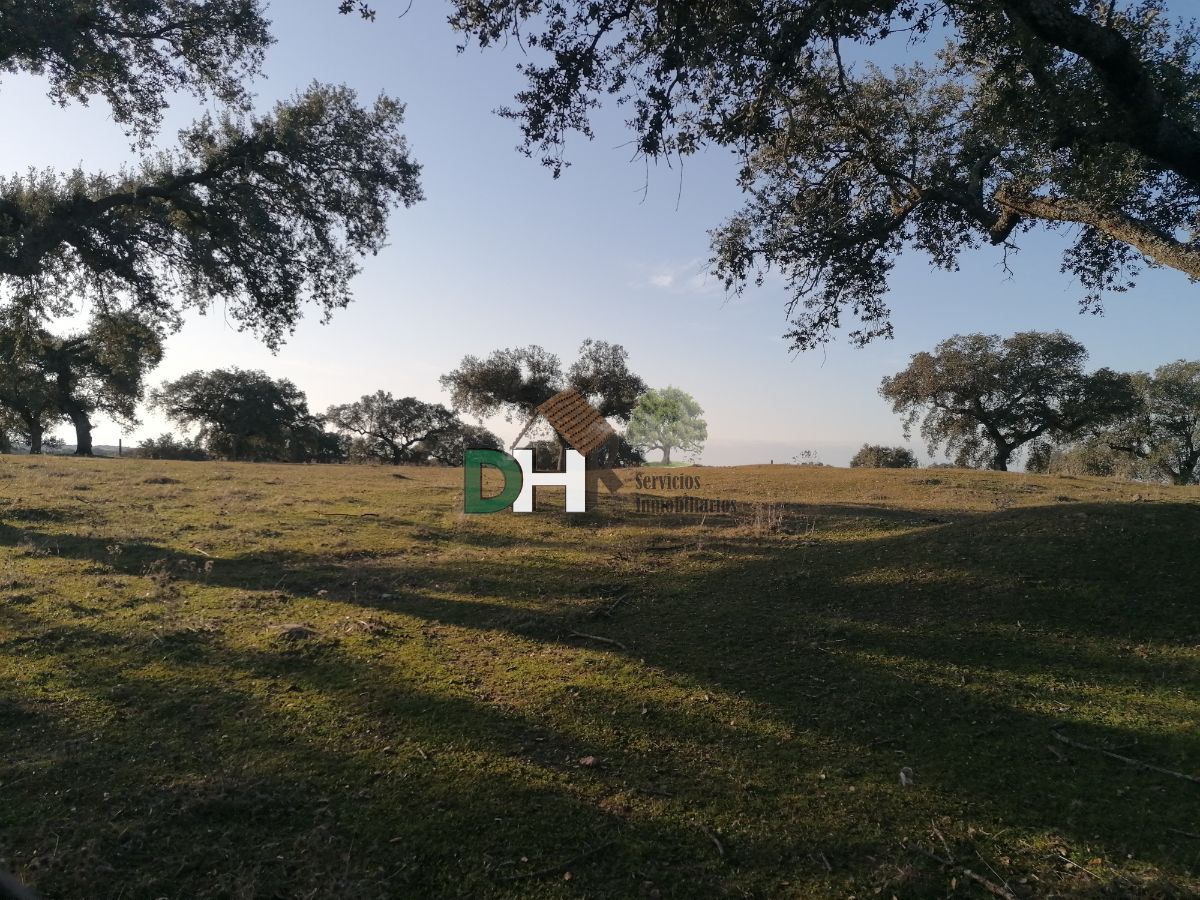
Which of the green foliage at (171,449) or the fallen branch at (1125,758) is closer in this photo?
the fallen branch at (1125,758)

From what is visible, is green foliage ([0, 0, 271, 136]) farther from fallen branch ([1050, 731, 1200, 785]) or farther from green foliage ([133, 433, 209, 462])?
green foliage ([133, 433, 209, 462])

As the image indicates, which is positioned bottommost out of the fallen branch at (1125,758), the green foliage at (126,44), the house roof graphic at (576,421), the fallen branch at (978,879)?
the fallen branch at (978,879)

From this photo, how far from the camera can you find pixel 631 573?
9195mm

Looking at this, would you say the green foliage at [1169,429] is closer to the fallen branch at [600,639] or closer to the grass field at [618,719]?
the grass field at [618,719]

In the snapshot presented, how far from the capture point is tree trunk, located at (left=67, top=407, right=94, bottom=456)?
38438 millimetres

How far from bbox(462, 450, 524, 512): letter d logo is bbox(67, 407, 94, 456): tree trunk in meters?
31.7

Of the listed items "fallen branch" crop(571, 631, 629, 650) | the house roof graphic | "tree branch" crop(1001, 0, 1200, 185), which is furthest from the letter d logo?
"tree branch" crop(1001, 0, 1200, 185)

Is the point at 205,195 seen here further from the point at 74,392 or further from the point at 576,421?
the point at 74,392

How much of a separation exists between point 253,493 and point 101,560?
8.16 meters

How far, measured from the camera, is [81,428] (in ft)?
128

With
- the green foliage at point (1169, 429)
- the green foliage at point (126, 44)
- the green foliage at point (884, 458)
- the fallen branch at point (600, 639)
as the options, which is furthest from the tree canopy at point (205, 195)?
the green foliage at point (1169, 429)

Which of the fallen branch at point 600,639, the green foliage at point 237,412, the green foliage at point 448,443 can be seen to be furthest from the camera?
the green foliage at point 448,443

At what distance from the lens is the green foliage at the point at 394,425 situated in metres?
50.1

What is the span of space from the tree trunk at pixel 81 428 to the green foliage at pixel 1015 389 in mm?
48458
